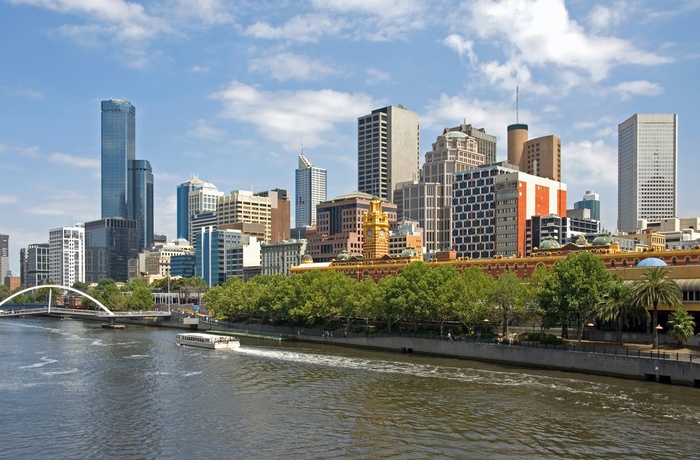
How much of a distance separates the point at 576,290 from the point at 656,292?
10.5 m

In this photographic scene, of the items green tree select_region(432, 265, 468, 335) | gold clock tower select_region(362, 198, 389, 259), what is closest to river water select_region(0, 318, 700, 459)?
green tree select_region(432, 265, 468, 335)

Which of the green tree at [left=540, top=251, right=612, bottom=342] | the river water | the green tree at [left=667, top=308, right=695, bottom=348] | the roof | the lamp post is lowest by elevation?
the river water

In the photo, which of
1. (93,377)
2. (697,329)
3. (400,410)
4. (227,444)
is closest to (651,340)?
(697,329)

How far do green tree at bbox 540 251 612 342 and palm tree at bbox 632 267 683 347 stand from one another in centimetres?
569

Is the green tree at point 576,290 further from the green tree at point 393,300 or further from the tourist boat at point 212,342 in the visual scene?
the tourist boat at point 212,342

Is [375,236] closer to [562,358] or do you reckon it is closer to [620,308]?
[562,358]

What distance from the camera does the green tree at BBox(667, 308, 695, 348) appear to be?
87.1 m

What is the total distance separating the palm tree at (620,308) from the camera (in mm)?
92562

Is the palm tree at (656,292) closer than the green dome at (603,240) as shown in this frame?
Yes

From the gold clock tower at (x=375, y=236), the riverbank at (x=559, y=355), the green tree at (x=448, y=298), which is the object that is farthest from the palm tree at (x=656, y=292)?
the gold clock tower at (x=375, y=236)

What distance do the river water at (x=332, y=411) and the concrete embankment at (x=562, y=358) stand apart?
230 centimetres

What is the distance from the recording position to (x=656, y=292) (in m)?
90.6

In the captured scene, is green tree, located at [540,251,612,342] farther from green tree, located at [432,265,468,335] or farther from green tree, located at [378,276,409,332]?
green tree, located at [378,276,409,332]

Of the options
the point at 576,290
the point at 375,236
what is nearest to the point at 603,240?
the point at 576,290
